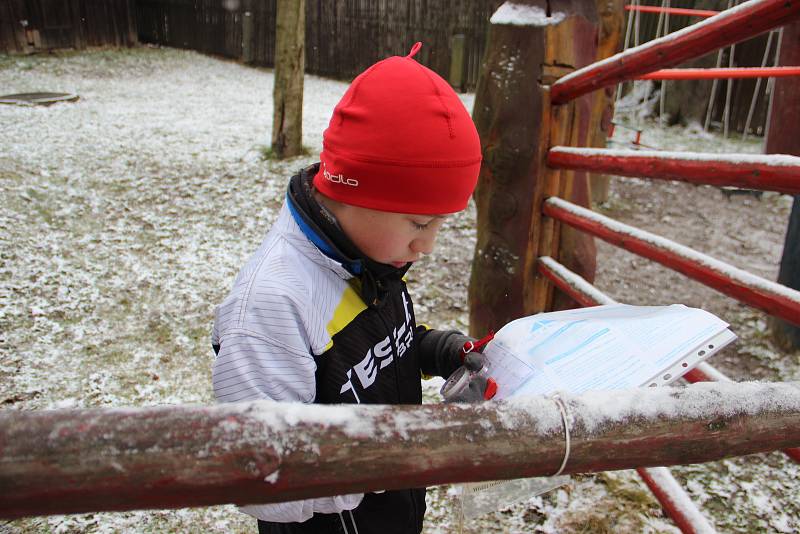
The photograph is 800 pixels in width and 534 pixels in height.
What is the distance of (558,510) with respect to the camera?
234cm

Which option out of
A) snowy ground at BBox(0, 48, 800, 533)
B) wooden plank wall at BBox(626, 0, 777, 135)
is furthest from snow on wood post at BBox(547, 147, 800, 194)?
wooden plank wall at BBox(626, 0, 777, 135)

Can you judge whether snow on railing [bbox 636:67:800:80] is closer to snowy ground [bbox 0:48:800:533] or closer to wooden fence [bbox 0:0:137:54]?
snowy ground [bbox 0:48:800:533]

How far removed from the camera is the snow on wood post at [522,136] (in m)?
2.48

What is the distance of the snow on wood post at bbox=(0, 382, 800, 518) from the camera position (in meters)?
0.53

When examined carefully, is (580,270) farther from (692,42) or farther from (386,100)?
(386,100)

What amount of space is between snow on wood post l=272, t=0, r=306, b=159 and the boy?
513cm

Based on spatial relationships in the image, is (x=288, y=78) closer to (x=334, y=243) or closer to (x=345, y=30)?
(x=334, y=243)

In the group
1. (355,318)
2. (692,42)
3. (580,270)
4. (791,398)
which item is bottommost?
(580,270)

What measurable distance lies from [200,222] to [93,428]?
4.60 metres

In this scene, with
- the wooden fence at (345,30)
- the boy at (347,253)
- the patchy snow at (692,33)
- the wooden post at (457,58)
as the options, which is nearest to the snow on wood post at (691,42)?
the patchy snow at (692,33)

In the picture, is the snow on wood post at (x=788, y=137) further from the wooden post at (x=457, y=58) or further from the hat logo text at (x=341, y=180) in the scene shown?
the wooden post at (x=457, y=58)

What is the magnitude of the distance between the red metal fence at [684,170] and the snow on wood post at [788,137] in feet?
4.83

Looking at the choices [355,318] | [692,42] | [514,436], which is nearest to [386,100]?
[355,318]

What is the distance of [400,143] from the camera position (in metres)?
1.15
